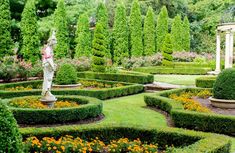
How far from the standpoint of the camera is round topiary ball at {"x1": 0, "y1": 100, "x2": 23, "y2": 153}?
14.7ft

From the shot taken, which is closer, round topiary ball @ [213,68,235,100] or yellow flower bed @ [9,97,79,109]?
yellow flower bed @ [9,97,79,109]

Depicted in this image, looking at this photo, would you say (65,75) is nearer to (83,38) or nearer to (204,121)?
(204,121)

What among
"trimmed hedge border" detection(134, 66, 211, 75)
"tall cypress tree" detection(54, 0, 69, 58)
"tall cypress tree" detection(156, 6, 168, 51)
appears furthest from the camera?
"tall cypress tree" detection(156, 6, 168, 51)

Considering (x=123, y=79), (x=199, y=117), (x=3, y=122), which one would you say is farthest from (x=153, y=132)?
(x=123, y=79)

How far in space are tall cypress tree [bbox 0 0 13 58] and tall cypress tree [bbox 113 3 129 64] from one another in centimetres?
1282

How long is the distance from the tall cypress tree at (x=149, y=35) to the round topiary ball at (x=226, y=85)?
1051 inches

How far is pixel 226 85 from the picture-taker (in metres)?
14.2

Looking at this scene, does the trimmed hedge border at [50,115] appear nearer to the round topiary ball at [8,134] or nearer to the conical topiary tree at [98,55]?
the round topiary ball at [8,134]

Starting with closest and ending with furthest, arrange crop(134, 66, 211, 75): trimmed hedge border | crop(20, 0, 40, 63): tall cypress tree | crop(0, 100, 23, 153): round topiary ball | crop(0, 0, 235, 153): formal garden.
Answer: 1. crop(0, 100, 23, 153): round topiary ball
2. crop(0, 0, 235, 153): formal garden
3. crop(20, 0, 40, 63): tall cypress tree
4. crop(134, 66, 211, 75): trimmed hedge border

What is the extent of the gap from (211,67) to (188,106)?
20.7 meters

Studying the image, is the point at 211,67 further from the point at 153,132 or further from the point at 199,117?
the point at 153,132

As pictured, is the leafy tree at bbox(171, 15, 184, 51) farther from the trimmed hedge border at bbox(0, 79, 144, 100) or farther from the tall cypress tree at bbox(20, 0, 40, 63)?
the trimmed hedge border at bbox(0, 79, 144, 100)

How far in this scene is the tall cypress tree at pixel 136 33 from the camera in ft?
131

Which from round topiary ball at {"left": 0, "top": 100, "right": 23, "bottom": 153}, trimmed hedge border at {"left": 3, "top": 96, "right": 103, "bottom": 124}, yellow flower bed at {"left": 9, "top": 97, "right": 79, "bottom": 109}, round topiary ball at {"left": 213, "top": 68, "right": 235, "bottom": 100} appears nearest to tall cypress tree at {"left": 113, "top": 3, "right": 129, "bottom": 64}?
round topiary ball at {"left": 213, "top": 68, "right": 235, "bottom": 100}
